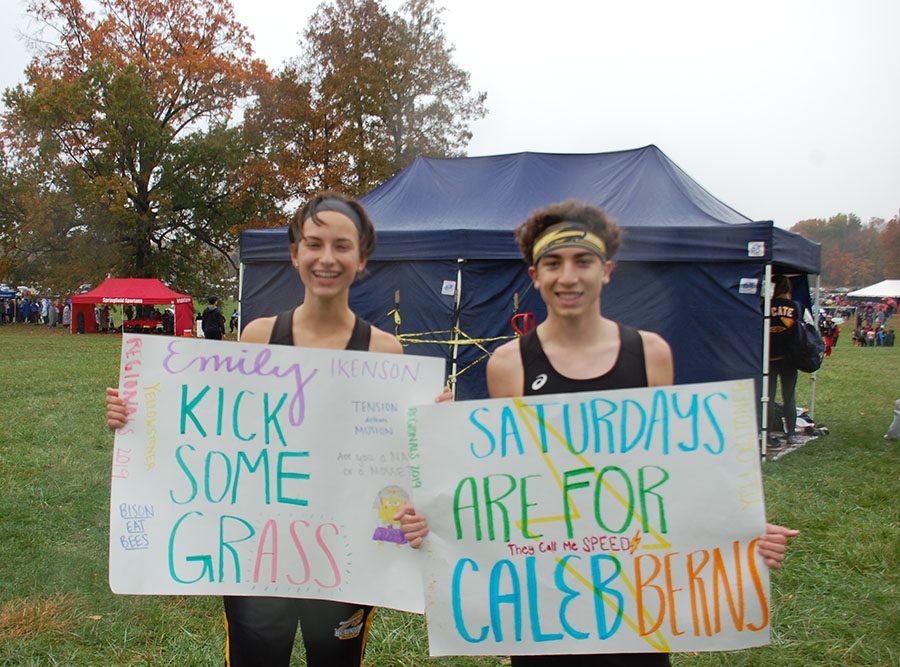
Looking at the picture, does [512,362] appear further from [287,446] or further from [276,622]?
[276,622]

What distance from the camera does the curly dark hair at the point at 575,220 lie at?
6.21ft

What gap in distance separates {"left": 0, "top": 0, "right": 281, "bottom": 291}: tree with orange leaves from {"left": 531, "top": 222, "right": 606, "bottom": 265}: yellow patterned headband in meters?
26.0

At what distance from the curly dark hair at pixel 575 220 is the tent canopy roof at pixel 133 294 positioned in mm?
23971

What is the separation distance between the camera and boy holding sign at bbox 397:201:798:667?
5.96 feet

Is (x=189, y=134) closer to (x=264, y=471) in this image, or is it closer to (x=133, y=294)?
(x=133, y=294)

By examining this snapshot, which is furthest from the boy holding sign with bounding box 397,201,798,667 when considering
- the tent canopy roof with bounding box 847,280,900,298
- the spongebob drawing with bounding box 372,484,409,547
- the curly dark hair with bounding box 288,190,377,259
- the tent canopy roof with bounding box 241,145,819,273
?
the tent canopy roof with bounding box 847,280,900,298

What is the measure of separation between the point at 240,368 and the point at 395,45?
89.7ft

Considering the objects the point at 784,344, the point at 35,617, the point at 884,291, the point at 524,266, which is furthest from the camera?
the point at 884,291

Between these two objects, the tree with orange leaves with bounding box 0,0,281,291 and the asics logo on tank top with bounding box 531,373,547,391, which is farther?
the tree with orange leaves with bounding box 0,0,281,291

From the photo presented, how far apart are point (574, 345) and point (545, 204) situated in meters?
7.26

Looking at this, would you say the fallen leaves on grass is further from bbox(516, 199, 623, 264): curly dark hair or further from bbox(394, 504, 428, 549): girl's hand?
bbox(516, 199, 623, 264): curly dark hair

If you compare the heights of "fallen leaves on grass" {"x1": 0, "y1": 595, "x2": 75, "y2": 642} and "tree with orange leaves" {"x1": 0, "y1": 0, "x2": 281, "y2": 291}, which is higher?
"tree with orange leaves" {"x1": 0, "y1": 0, "x2": 281, "y2": 291}

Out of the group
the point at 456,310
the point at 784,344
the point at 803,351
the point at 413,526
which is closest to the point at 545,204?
the point at 456,310

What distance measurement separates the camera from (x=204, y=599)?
3.62 metres
